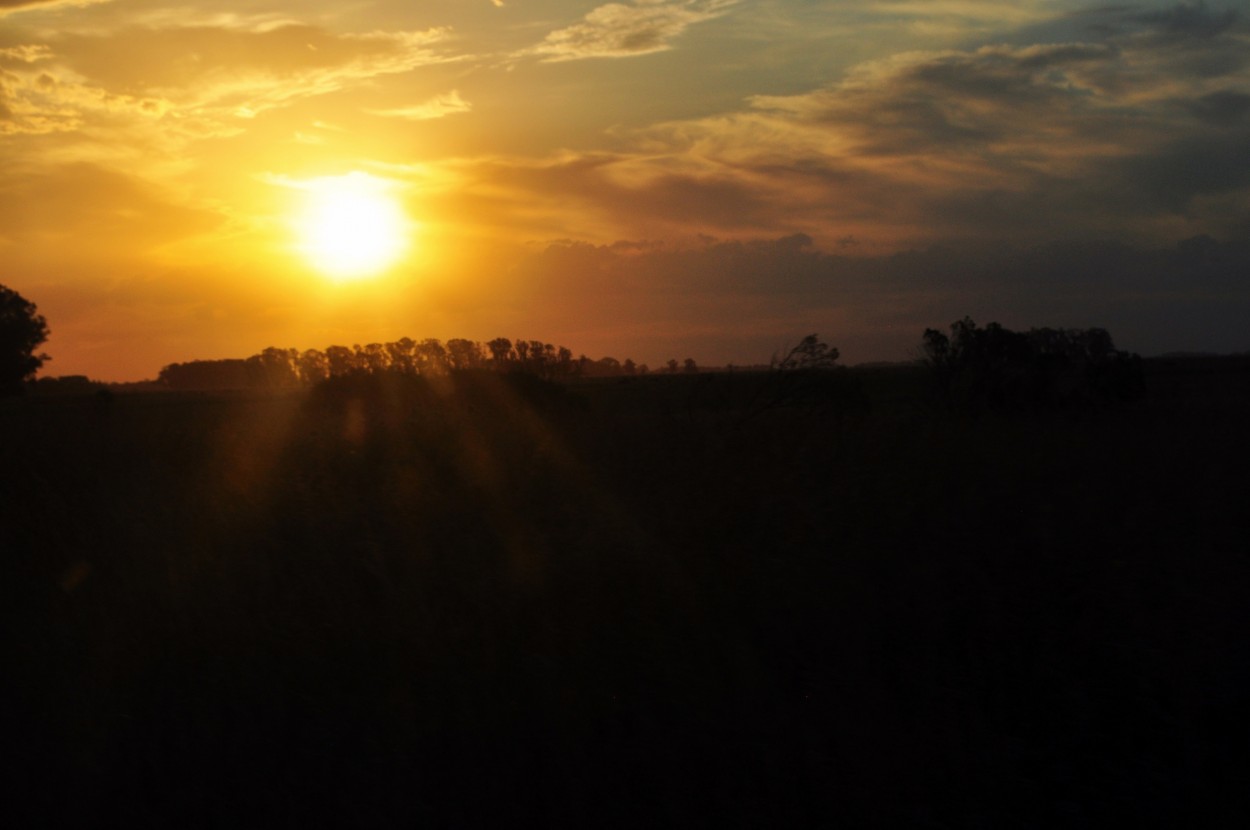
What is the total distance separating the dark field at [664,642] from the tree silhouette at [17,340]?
45.8 meters

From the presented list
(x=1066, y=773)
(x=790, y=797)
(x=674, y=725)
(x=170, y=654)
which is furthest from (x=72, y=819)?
(x=1066, y=773)

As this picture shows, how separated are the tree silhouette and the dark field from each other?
45845 mm

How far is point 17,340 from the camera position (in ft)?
168

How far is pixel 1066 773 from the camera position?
521cm

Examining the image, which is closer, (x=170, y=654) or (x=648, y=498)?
(x=170, y=654)

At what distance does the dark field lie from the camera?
5.30m

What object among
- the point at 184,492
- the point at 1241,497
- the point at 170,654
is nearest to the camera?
the point at 170,654

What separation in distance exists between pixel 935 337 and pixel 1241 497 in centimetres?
1917

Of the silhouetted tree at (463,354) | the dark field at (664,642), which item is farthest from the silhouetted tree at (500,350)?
the dark field at (664,642)

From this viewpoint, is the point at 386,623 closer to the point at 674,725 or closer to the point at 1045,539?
the point at 674,725

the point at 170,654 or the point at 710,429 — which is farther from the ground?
the point at 710,429

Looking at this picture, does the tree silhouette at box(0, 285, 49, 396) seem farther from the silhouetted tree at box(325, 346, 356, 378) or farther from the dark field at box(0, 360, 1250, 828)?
the dark field at box(0, 360, 1250, 828)

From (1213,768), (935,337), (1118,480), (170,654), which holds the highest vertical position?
(935,337)

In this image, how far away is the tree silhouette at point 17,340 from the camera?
5012cm
